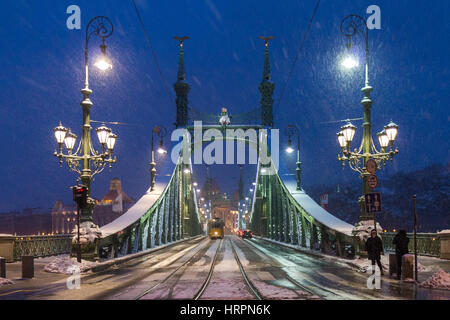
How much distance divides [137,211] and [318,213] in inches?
402

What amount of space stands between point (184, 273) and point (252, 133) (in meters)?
41.3

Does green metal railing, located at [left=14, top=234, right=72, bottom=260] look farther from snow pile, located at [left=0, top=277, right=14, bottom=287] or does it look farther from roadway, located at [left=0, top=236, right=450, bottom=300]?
snow pile, located at [left=0, top=277, right=14, bottom=287]

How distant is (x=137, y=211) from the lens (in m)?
26.9

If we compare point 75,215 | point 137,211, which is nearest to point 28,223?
point 75,215

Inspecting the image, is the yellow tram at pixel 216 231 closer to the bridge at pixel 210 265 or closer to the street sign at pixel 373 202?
the bridge at pixel 210 265

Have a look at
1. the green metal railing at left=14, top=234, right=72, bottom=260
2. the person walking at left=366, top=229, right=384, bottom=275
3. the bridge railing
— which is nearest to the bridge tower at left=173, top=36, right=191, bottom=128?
the green metal railing at left=14, top=234, right=72, bottom=260

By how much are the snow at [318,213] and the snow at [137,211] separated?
8931mm

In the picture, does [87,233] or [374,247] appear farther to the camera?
[87,233]

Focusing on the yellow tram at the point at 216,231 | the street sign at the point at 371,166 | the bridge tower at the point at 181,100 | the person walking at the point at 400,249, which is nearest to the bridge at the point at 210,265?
the person walking at the point at 400,249

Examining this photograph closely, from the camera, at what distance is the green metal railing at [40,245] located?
20.5m

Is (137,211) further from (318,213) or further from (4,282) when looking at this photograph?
(4,282)

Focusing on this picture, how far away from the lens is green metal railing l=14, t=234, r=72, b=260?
20.5 m
